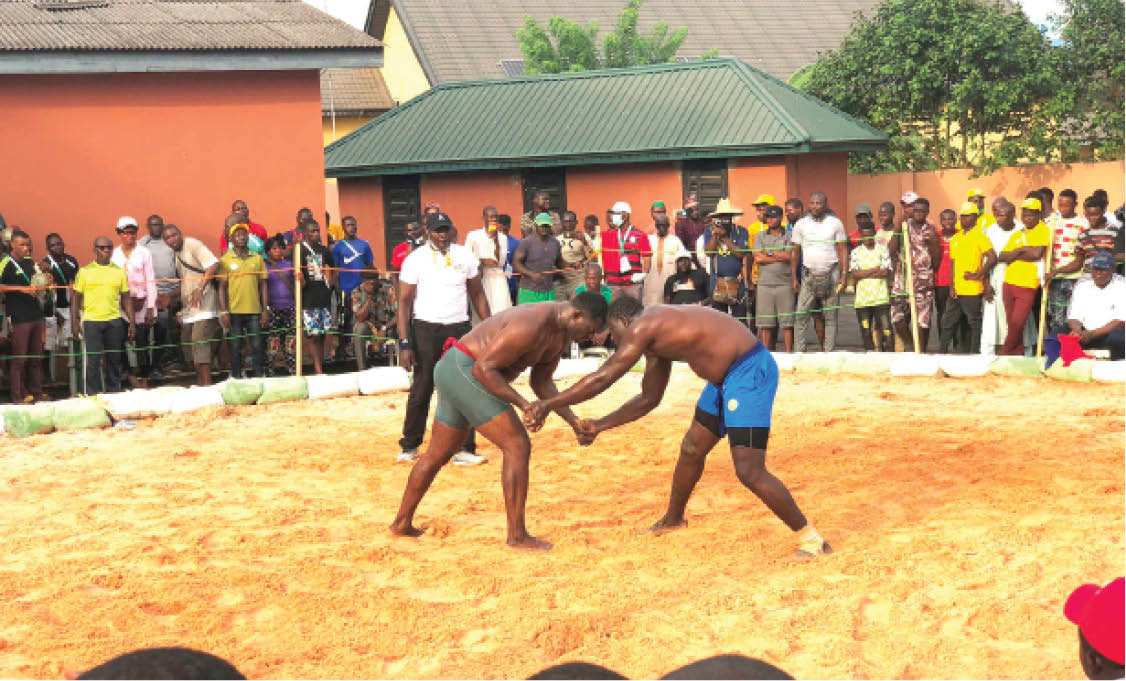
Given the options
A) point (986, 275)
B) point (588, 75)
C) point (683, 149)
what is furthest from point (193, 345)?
point (588, 75)

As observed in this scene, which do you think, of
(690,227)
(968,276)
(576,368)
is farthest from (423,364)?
(690,227)

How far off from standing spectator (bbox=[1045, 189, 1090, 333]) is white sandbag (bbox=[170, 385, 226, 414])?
8.16 metres

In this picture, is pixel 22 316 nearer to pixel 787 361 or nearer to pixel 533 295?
pixel 533 295

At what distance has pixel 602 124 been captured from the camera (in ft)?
75.6

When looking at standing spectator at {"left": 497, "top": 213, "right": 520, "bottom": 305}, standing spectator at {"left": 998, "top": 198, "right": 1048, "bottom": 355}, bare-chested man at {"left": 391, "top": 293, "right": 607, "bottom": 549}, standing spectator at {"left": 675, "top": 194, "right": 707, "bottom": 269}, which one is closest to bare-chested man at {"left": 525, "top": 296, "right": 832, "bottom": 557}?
bare-chested man at {"left": 391, "top": 293, "right": 607, "bottom": 549}

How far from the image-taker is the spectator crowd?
44.2 ft

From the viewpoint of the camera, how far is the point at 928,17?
27078mm

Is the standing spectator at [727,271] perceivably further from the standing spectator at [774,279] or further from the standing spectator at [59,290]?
the standing spectator at [59,290]

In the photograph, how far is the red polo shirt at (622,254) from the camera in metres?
15.4

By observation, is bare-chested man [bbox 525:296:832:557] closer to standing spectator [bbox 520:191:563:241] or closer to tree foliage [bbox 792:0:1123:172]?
standing spectator [bbox 520:191:563:241]

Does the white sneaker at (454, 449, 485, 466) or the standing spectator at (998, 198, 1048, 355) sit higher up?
the standing spectator at (998, 198, 1048, 355)

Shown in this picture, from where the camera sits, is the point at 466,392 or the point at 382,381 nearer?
the point at 466,392

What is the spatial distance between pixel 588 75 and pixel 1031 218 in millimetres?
11905

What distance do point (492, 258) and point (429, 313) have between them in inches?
191
